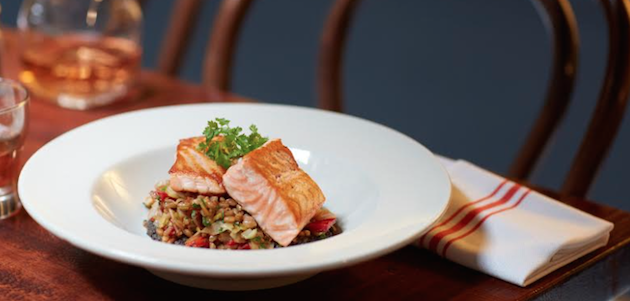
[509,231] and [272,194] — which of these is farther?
[509,231]

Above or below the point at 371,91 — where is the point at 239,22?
above

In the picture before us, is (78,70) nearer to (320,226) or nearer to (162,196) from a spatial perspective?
(162,196)

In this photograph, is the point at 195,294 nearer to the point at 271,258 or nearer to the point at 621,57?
the point at 271,258

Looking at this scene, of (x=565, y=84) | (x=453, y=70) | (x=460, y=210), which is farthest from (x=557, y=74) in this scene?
(x=453, y=70)

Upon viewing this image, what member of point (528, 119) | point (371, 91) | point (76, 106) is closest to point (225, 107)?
point (76, 106)

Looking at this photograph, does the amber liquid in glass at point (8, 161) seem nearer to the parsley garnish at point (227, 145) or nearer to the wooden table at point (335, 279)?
the wooden table at point (335, 279)

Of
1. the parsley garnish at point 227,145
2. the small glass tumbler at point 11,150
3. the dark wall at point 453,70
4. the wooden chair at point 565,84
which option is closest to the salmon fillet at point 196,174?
the parsley garnish at point 227,145

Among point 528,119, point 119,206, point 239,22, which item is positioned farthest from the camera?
point 528,119
